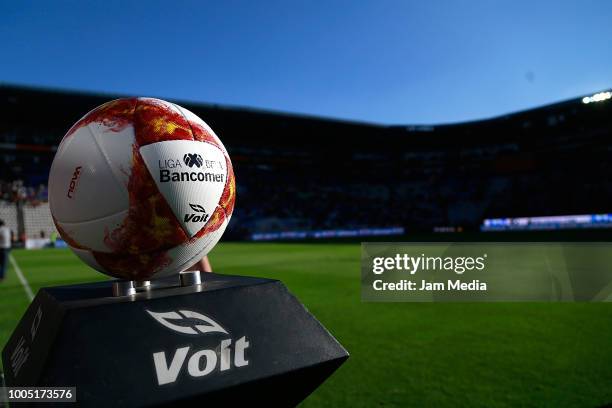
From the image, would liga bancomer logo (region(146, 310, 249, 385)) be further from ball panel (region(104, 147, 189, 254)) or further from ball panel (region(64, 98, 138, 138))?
ball panel (region(64, 98, 138, 138))

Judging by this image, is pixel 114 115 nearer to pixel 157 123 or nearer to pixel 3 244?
pixel 157 123

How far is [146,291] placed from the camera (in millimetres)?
1708

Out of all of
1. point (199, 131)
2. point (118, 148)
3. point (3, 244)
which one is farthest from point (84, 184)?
point (3, 244)

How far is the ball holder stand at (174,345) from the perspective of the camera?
1283 mm

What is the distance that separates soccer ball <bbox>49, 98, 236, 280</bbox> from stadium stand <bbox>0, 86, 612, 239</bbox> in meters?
33.6

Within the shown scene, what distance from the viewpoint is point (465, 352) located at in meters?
4.08

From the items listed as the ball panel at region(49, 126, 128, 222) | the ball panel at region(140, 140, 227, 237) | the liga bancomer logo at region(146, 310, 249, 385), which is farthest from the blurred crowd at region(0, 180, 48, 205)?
the liga bancomer logo at region(146, 310, 249, 385)

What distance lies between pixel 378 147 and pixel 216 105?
21823 millimetres

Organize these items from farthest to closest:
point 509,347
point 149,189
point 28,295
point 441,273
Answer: point 441,273 < point 28,295 < point 509,347 < point 149,189

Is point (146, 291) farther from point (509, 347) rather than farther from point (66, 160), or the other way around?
point (509, 347)

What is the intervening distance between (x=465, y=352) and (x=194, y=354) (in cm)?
340

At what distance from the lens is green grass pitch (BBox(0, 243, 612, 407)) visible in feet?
9.98

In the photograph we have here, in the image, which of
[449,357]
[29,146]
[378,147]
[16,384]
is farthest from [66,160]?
[378,147]

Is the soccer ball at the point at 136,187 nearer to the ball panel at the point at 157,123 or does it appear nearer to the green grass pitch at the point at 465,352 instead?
the ball panel at the point at 157,123
